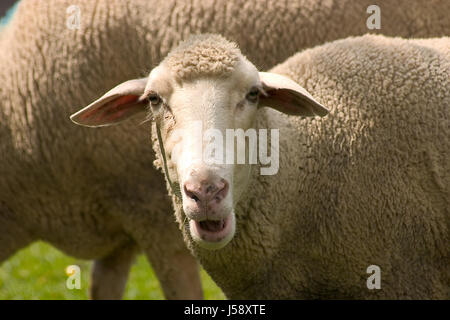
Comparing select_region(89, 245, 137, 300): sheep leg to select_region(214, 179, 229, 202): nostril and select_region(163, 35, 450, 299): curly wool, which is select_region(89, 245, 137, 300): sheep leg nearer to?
select_region(163, 35, 450, 299): curly wool

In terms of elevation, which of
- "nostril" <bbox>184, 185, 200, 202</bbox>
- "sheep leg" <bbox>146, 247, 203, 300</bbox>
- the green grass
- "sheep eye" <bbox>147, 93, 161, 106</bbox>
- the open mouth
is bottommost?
the open mouth

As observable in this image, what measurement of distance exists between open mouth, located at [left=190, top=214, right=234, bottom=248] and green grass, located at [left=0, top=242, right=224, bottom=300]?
3.62m

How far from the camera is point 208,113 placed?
329 centimetres

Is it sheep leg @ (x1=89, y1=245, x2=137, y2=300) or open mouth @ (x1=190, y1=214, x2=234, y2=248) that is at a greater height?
sheep leg @ (x1=89, y1=245, x2=137, y2=300)

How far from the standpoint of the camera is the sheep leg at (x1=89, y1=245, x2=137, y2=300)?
5898 mm

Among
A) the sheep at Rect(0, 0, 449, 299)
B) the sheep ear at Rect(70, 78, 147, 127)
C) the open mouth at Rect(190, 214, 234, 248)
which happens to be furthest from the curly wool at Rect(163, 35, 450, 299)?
the sheep at Rect(0, 0, 449, 299)

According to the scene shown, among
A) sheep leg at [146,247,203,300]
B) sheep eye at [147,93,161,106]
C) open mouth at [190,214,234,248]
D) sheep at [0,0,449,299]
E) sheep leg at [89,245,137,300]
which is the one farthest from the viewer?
sheep leg at [89,245,137,300]

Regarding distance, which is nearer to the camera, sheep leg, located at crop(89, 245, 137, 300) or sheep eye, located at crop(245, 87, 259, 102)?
sheep eye, located at crop(245, 87, 259, 102)

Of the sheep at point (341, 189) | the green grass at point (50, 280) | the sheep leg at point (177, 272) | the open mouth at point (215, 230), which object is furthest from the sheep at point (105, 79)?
the green grass at point (50, 280)

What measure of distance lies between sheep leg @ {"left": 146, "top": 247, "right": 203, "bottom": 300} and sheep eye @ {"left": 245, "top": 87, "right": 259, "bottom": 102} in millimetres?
1882

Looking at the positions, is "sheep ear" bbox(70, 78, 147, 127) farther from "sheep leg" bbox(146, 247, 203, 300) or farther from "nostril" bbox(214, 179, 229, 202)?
"sheep leg" bbox(146, 247, 203, 300)

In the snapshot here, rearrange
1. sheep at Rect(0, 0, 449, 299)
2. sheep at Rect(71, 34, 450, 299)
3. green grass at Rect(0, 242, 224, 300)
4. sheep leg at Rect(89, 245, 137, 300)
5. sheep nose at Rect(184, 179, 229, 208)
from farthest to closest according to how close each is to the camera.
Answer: green grass at Rect(0, 242, 224, 300)
sheep leg at Rect(89, 245, 137, 300)
sheep at Rect(0, 0, 449, 299)
sheep at Rect(71, 34, 450, 299)
sheep nose at Rect(184, 179, 229, 208)
